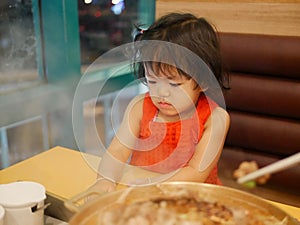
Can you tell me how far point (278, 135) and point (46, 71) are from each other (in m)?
1.32

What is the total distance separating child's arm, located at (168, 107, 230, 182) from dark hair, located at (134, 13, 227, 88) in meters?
0.17

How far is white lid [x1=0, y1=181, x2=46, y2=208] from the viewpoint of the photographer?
34.7 inches

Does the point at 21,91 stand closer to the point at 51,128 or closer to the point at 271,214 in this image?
the point at 51,128

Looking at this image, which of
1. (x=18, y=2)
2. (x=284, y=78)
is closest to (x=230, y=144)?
(x=284, y=78)

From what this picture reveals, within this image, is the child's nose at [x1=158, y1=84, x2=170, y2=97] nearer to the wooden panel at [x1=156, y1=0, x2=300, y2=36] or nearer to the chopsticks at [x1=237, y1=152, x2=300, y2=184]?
the chopsticks at [x1=237, y1=152, x2=300, y2=184]

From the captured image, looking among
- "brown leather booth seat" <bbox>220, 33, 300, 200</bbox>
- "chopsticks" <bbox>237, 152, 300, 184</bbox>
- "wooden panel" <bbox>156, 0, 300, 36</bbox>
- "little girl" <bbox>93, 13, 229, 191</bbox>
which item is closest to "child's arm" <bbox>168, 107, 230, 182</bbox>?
"little girl" <bbox>93, 13, 229, 191</bbox>

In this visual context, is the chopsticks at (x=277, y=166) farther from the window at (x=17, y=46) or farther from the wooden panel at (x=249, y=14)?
the window at (x=17, y=46)

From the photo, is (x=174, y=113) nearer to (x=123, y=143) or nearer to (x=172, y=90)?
(x=172, y=90)

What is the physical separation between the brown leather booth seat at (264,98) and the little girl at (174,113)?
1.48ft

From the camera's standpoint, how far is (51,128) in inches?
93.4

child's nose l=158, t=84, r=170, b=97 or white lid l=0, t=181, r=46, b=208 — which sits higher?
child's nose l=158, t=84, r=170, b=97

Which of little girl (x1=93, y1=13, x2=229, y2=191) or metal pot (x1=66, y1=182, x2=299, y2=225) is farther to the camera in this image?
little girl (x1=93, y1=13, x2=229, y2=191)

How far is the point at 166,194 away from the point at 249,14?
3.96ft

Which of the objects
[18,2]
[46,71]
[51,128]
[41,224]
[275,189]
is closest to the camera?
[41,224]
